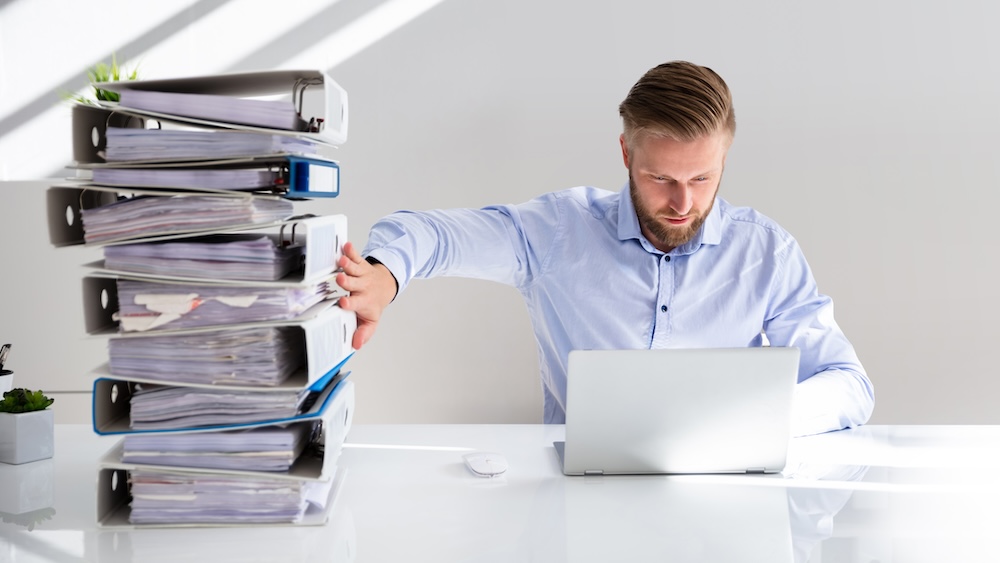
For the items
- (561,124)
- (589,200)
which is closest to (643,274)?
(589,200)

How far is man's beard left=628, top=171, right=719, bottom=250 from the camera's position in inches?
78.5

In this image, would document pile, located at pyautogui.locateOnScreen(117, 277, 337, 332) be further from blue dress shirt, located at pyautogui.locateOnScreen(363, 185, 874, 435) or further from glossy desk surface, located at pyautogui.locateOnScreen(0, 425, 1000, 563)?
blue dress shirt, located at pyautogui.locateOnScreen(363, 185, 874, 435)

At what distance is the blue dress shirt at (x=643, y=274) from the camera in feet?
6.83

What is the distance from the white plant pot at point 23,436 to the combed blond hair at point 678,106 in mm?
1325

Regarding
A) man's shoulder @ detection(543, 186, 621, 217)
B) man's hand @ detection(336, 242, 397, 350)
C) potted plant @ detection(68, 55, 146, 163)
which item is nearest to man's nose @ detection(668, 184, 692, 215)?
man's shoulder @ detection(543, 186, 621, 217)

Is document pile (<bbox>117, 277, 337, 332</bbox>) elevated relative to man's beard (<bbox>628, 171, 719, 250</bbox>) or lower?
lower

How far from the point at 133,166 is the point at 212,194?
0.37 ft

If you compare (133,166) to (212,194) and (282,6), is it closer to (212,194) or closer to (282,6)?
(212,194)

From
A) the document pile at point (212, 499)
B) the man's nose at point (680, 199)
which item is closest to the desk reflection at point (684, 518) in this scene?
the document pile at point (212, 499)

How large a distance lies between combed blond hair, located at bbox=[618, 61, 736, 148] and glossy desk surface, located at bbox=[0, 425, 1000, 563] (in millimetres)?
705

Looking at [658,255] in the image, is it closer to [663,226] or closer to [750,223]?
[663,226]

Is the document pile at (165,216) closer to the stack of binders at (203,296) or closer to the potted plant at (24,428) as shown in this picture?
the stack of binders at (203,296)

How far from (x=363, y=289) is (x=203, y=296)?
35cm

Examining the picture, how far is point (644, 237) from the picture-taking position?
209 centimetres
